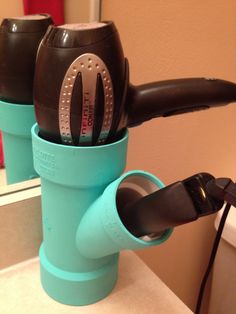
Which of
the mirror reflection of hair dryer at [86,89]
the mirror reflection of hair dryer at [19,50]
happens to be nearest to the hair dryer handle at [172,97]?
the mirror reflection of hair dryer at [86,89]

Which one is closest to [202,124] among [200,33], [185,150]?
[185,150]

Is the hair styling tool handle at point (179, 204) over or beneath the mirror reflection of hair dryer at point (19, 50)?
beneath

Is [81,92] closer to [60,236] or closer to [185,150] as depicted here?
[60,236]

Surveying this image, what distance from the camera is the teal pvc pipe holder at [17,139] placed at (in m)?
0.40

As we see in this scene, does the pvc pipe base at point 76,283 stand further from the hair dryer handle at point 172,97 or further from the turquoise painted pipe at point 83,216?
the hair dryer handle at point 172,97

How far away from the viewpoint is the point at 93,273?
0.37 metres

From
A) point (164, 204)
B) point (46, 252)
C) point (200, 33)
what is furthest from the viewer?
point (200, 33)

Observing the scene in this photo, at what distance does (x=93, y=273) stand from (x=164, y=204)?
144mm

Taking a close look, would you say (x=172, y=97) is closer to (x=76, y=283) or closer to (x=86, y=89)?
(x=86, y=89)

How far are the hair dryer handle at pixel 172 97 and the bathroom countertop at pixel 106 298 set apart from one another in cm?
19

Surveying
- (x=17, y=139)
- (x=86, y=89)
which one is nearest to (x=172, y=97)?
(x=86, y=89)

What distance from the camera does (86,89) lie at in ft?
0.92

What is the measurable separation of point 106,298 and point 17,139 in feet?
0.68

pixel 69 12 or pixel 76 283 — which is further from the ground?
pixel 69 12
